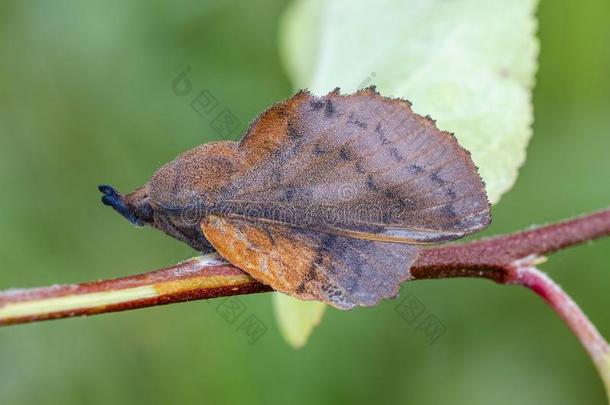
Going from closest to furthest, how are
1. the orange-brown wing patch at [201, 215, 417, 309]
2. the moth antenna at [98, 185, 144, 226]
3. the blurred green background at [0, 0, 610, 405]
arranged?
the orange-brown wing patch at [201, 215, 417, 309] → the moth antenna at [98, 185, 144, 226] → the blurred green background at [0, 0, 610, 405]

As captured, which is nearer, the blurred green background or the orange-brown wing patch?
the orange-brown wing patch

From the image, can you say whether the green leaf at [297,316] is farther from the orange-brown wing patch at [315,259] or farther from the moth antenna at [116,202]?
the moth antenna at [116,202]

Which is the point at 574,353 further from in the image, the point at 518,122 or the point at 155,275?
the point at 155,275

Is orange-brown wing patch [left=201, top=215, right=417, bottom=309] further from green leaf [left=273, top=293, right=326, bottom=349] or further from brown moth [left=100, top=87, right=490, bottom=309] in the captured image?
green leaf [left=273, top=293, right=326, bottom=349]

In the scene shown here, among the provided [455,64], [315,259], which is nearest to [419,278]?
[315,259]

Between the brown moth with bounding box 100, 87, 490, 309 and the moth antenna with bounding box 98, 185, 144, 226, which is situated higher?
the moth antenna with bounding box 98, 185, 144, 226

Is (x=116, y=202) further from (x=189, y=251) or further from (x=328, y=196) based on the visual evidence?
(x=189, y=251)

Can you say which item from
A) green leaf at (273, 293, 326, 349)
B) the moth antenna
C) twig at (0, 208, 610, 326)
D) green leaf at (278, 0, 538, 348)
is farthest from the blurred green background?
the moth antenna
